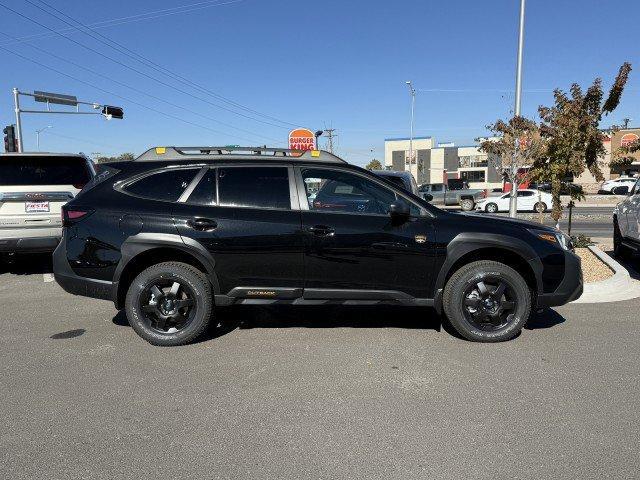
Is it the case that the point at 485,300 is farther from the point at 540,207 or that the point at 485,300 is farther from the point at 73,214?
the point at 540,207

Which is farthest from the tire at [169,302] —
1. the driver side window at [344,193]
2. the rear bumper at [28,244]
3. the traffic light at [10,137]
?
the traffic light at [10,137]

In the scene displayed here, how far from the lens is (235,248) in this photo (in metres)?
4.50

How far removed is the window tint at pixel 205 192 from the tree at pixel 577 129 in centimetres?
705

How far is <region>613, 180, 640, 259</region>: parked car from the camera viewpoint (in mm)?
7613

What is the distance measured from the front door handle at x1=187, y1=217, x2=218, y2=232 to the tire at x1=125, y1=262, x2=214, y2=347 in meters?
0.41

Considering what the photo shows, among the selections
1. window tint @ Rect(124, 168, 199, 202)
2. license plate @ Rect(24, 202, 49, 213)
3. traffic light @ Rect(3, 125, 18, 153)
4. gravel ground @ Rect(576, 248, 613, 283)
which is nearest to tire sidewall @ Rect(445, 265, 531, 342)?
window tint @ Rect(124, 168, 199, 202)

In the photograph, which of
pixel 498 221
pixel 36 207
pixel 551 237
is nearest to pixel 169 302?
pixel 498 221

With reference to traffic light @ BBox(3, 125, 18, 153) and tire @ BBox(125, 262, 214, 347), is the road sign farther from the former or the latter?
tire @ BBox(125, 262, 214, 347)

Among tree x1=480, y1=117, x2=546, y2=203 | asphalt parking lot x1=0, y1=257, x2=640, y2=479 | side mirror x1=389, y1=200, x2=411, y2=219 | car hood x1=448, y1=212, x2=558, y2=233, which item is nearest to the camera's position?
asphalt parking lot x1=0, y1=257, x2=640, y2=479

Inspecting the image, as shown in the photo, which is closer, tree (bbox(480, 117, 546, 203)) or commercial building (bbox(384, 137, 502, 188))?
tree (bbox(480, 117, 546, 203))

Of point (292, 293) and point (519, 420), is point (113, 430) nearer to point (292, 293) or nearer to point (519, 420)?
point (292, 293)

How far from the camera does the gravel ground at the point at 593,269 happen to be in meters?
7.29

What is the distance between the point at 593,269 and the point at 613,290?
1446 mm

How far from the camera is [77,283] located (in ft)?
15.2
